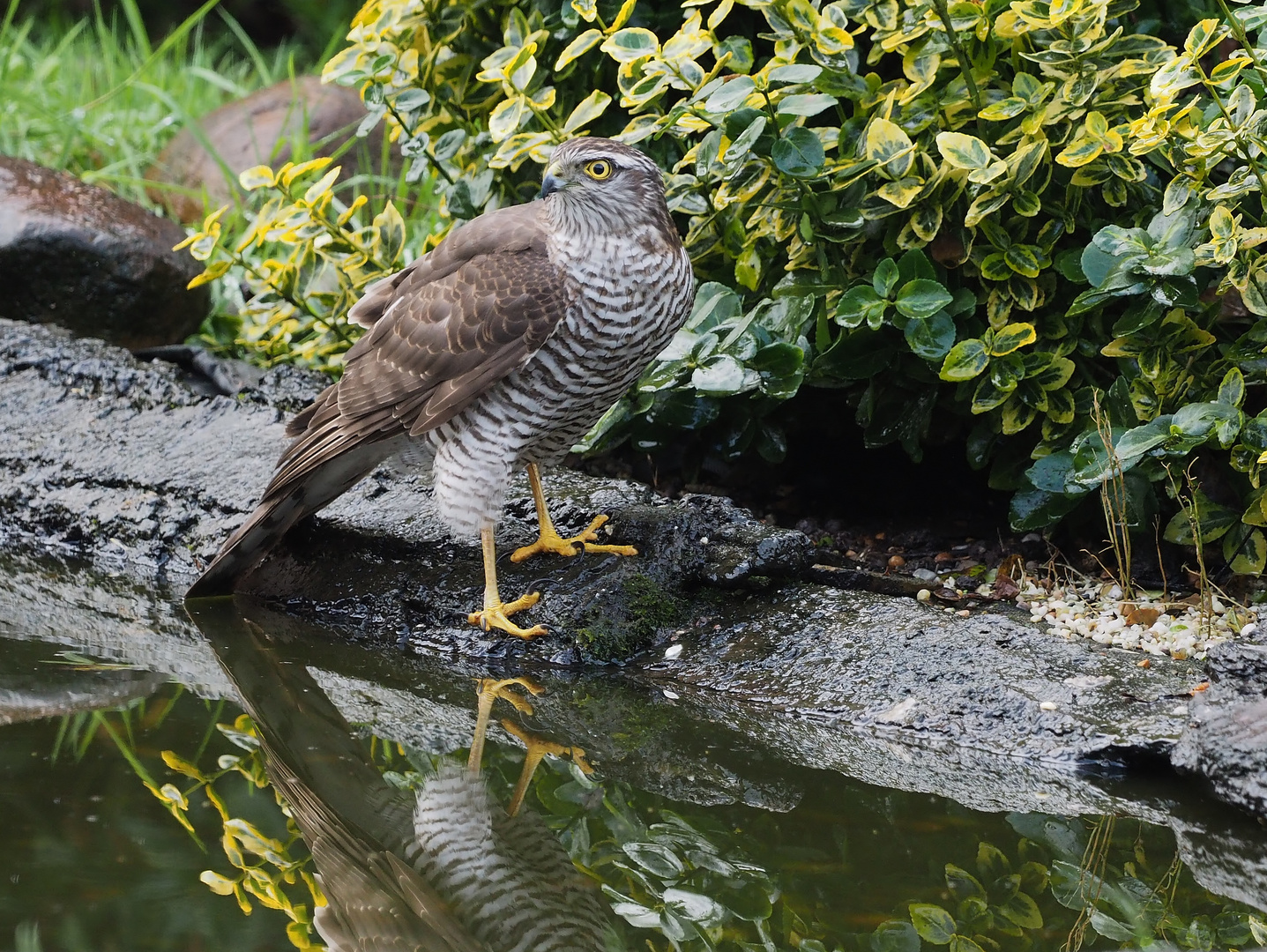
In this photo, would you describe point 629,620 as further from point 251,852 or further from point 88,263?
point 88,263

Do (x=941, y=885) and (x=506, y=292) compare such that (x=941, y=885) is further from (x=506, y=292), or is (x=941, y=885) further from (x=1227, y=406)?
(x=506, y=292)

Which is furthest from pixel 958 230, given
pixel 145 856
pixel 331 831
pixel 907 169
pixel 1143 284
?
pixel 145 856

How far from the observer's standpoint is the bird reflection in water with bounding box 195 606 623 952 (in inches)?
87.4

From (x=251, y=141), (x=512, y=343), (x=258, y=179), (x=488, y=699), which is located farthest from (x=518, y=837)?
(x=251, y=141)

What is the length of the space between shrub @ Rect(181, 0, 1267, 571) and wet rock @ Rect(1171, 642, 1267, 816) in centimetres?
68

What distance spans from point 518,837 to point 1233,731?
1.44m

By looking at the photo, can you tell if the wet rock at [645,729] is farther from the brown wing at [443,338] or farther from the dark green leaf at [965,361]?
the dark green leaf at [965,361]

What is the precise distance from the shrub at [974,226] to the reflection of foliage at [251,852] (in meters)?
1.55

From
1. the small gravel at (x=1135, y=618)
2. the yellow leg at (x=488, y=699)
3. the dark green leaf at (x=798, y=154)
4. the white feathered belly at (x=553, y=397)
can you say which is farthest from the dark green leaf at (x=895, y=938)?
the dark green leaf at (x=798, y=154)

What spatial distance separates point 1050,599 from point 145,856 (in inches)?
96.8

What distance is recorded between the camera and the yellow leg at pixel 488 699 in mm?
2928

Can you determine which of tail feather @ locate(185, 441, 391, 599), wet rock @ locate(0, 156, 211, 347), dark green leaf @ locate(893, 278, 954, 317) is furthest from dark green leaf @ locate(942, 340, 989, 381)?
wet rock @ locate(0, 156, 211, 347)

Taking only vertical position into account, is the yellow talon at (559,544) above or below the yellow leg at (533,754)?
below

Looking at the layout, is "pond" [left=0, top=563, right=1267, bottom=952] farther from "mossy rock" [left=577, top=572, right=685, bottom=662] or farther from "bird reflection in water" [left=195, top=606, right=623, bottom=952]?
"mossy rock" [left=577, top=572, right=685, bottom=662]
